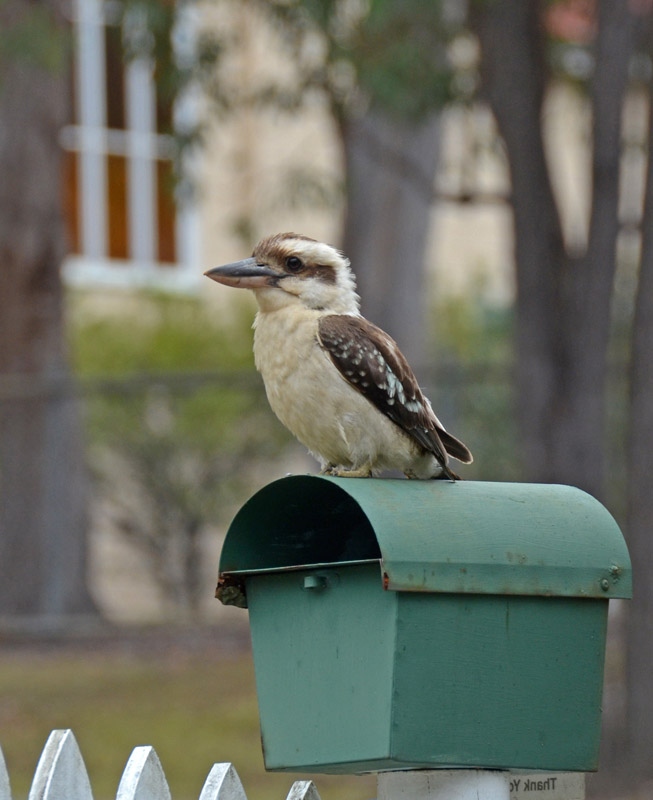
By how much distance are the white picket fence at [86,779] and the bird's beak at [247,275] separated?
3.82 ft

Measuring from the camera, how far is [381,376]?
361 centimetres

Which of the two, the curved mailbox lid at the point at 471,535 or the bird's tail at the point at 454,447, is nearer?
the curved mailbox lid at the point at 471,535

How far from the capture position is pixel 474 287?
1736cm

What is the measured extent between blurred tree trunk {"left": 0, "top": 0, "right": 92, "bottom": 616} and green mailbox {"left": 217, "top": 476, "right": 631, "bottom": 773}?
791 cm

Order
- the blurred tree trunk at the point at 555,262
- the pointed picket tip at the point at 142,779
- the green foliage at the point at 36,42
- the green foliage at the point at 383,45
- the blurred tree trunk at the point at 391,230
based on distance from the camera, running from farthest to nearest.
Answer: the blurred tree trunk at the point at 391,230 → the green foliage at the point at 36,42 → the green foliage at the point at 383,45 → the blurred tree trunk at the point at 555,262 → the pointed picket tip at the point at 142,779

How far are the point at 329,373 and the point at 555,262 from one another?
164 inches

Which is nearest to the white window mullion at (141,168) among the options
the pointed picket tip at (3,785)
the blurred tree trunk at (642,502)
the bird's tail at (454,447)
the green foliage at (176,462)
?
the green foliage at (176,462)

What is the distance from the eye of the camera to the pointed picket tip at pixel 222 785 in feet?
9.25

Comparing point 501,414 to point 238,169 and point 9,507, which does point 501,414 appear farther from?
point 238,169

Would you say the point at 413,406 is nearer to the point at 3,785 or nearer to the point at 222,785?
the point at 222,785

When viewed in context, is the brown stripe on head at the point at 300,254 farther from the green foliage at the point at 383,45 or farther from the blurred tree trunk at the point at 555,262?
the green foliage at the point at 383,45

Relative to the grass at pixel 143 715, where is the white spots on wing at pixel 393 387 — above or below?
above

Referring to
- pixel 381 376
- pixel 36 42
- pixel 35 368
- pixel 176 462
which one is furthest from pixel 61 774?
pixel 176 462

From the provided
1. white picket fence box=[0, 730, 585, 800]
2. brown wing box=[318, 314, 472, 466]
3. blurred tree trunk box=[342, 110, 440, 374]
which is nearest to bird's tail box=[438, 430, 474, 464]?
brown wing box=[318, 314, 472, 466]
